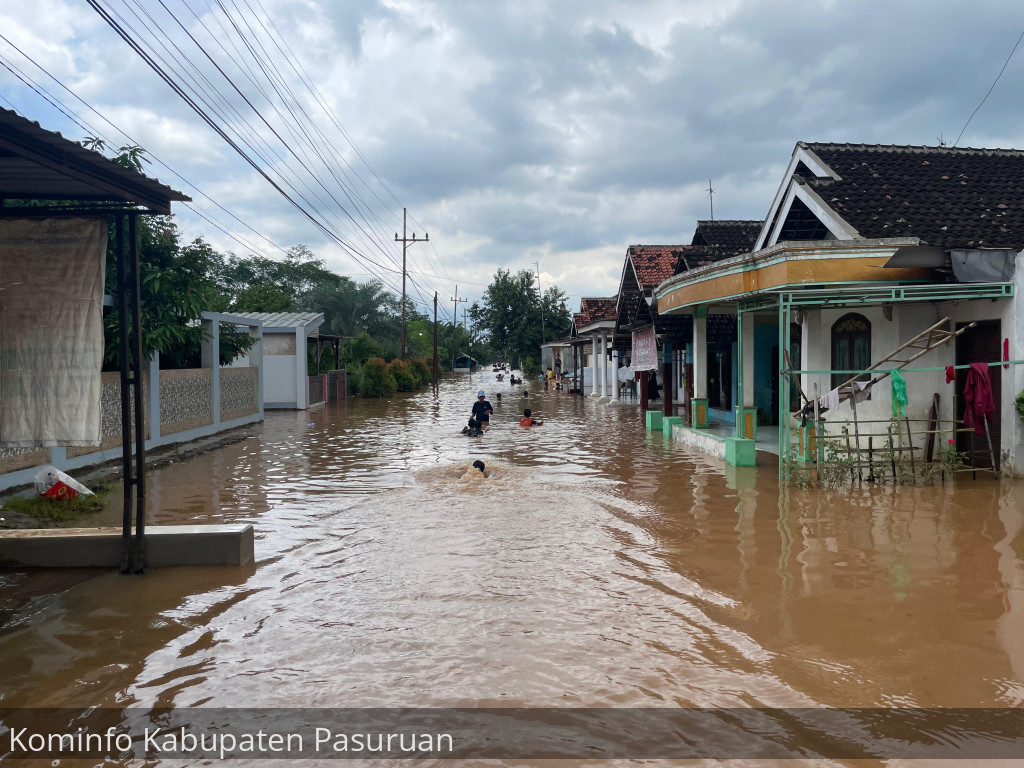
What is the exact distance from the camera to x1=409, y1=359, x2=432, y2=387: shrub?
46812 millimetres

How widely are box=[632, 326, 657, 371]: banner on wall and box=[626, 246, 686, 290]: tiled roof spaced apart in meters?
4.19

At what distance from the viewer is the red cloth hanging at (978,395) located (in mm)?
11211

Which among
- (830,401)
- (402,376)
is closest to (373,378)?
(402,376)

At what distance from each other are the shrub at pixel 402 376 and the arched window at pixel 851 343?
28571 mm

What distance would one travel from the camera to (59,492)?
34.1ft

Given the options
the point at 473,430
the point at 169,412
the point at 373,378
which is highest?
the point at 373,378

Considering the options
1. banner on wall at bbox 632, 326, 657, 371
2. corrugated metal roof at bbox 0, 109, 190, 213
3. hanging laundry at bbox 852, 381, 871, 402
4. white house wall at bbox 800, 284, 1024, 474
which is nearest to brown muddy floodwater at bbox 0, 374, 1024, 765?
hanging laundry at bbox 852, 381, 871, 402

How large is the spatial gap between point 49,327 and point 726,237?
1905 centimetres

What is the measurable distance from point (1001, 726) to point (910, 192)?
1221 centimetres

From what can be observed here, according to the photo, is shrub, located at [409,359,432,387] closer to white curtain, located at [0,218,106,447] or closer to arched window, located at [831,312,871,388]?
arched window, located at [831,312,871,388]

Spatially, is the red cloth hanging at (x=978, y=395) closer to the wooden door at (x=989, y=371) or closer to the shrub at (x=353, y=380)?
the wooden door at (x=989, y=371)

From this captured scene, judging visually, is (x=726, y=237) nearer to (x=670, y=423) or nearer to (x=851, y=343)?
(x=670, y=423)

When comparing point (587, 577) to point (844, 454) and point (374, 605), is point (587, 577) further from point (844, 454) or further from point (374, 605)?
point (844, 454)

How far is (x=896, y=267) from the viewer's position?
11.4 metres
